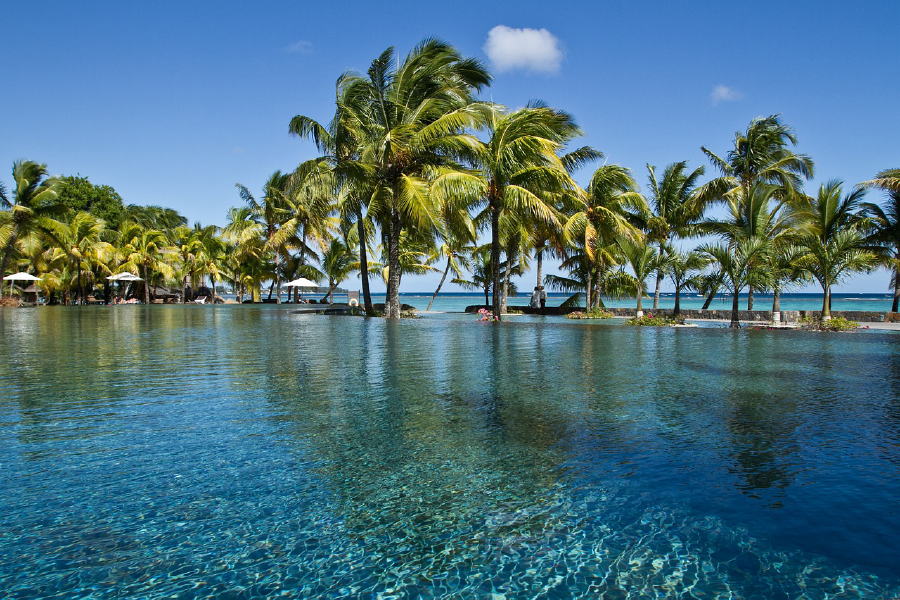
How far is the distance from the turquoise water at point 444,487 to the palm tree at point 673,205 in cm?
2264

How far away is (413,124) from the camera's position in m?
20.2

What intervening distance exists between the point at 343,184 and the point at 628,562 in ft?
68.2

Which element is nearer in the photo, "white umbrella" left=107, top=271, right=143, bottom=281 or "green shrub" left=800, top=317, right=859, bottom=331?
"green shrub" left=800, top=317, right=859, bottom=331

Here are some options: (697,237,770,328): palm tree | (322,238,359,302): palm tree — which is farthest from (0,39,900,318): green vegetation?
(322,238,359,302): palm tree

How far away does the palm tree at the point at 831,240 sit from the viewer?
18.5m

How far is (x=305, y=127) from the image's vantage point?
72.7 ft

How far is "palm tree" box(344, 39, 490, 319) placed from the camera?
1953 centimetres

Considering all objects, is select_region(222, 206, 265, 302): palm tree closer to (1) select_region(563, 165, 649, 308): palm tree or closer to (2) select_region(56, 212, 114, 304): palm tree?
(2) select_region(56, 212, 114, 304): palm tree

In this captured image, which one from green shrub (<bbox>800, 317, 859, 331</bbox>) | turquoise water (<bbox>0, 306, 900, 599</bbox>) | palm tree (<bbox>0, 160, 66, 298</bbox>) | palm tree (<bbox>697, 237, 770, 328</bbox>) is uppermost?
palm tree (<bbox>0, 160, 66, 298</bbox>)

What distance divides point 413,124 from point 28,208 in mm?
26241

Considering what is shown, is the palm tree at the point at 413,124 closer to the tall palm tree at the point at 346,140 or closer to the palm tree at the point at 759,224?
the tall palm tree at the point at 346,140

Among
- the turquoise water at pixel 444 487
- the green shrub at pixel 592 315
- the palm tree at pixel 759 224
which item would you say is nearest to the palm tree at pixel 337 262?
the green shrub at pixel 592 315

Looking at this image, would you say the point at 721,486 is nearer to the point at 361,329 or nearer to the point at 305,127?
the point at 361,329

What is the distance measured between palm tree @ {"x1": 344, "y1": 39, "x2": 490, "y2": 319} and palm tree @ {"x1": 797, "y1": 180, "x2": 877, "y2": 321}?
12683 millimetres
